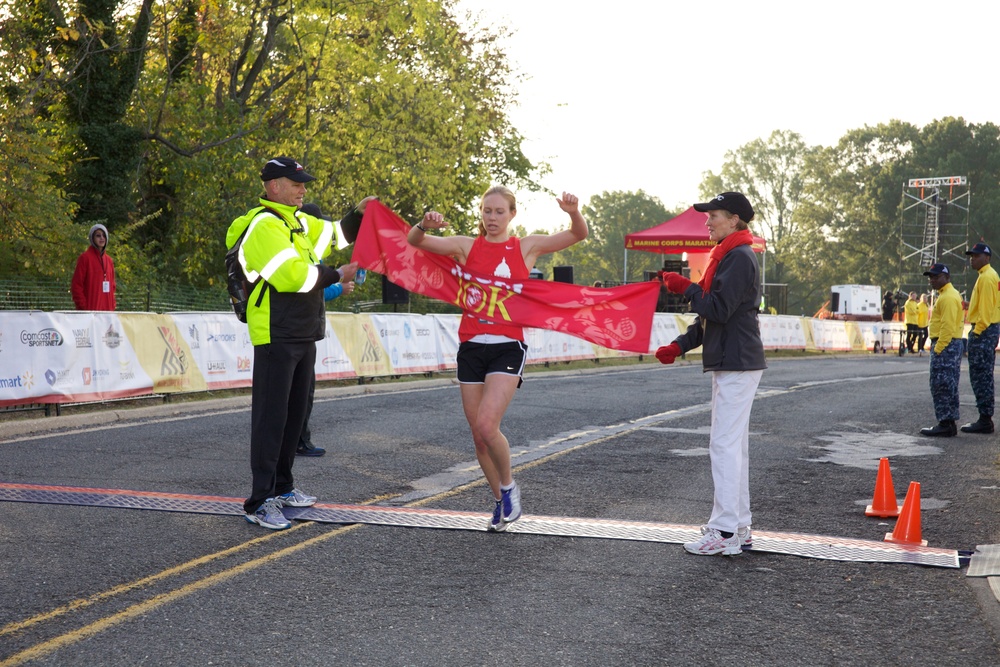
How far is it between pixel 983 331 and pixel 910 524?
6.84 metres

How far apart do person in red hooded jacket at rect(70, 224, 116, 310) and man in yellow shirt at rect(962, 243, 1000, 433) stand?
445 inches

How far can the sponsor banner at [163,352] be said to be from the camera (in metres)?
14.1

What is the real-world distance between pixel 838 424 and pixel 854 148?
304ft

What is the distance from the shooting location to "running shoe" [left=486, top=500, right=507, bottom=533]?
6.64 m

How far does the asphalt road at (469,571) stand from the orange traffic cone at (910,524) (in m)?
0.28

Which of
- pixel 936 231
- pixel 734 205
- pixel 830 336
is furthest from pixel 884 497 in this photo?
pixel 936 231

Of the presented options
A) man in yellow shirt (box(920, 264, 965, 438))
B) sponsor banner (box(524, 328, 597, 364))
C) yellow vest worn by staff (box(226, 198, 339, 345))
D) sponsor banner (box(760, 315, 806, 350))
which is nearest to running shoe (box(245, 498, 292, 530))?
yellow vest worn by staff (box(226, 198, 339, 345))

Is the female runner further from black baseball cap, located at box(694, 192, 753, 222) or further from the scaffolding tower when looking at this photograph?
the scaffolding tower

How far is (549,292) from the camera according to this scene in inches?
286

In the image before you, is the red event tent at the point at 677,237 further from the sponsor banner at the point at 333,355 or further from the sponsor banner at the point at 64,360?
the sponsor banner at the point at 64,360

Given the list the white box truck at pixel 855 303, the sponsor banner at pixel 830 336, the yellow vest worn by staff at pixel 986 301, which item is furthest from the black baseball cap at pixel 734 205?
the white box truck at pixel 855 303

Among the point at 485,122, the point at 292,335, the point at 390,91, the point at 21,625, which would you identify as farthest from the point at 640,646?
the point at 485,122

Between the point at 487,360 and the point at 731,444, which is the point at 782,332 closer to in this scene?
the point at 731,444

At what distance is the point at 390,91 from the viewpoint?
3312cm
